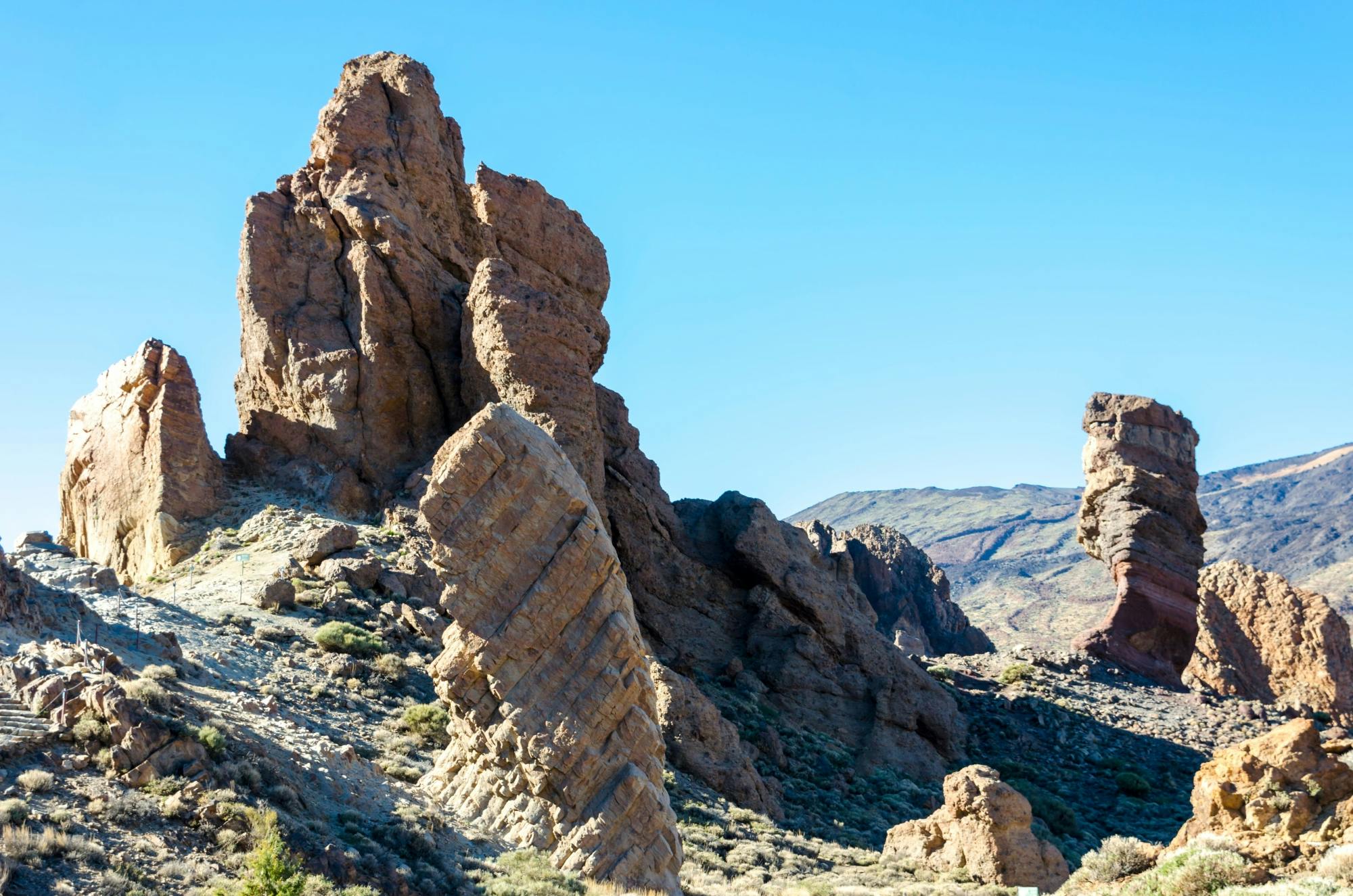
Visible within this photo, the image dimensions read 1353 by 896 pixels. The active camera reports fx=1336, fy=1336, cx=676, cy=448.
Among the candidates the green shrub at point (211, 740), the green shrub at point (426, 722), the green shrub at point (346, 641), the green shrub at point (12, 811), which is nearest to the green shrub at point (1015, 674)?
the green shrub at point (346, 641)

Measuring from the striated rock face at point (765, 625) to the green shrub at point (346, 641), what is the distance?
1212 centimetres

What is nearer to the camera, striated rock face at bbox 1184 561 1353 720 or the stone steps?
the stone steps

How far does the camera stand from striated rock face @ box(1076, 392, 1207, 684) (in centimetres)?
6072

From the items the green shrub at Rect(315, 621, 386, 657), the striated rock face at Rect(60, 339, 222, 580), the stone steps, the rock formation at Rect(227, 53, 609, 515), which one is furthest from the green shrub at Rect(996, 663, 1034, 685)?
the stone steps

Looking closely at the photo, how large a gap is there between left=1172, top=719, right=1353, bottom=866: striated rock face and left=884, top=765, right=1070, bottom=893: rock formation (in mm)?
9962

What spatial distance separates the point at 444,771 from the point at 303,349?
2133 centimetres

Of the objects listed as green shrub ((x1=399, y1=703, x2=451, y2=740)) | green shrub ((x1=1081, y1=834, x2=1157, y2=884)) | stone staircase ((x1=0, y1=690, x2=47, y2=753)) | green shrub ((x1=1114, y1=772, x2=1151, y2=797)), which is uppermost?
green shrub ((x1=399, y1=703, x2=451, y2=740))

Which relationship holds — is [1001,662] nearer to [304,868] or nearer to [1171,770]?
[1171,770]

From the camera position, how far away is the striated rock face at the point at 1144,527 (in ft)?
199

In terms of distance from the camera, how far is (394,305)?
44.3 metres

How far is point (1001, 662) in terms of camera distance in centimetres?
5888

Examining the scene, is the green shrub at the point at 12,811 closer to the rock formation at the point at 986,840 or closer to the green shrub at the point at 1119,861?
the green shrub at the point at 1119,861

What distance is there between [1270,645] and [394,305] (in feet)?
136

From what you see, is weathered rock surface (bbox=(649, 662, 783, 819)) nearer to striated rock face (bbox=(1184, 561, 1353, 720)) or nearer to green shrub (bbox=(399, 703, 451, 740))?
green shrub (bbox=(399, 703, 451, 740))
